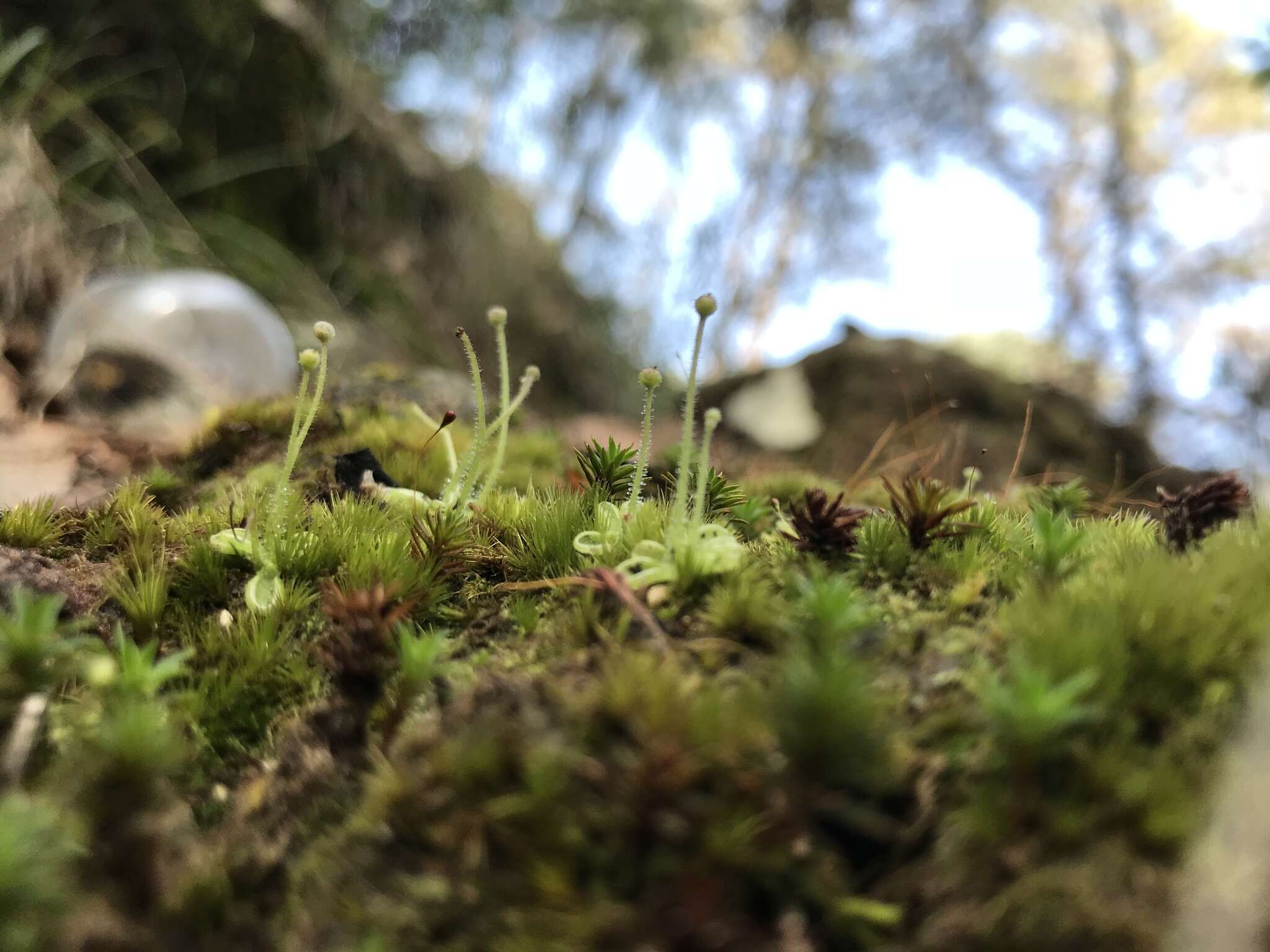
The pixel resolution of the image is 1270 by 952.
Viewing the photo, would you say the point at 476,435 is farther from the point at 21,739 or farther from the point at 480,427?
the point at 21,739

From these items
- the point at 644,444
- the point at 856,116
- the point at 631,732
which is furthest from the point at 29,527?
the point at 856,116

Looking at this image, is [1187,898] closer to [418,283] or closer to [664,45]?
[418,283]

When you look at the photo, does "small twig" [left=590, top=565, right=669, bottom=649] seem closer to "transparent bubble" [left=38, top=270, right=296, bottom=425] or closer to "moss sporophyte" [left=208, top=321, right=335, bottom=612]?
"moss sporophyte" [left=208, top=321, right=335, bottom=612]

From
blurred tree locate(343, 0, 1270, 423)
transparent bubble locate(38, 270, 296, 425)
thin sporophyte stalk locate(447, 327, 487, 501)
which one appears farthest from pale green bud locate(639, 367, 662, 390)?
blurred tree locate(343, 0, 1270, 423)

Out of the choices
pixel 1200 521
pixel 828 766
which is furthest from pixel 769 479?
pixel 828 766

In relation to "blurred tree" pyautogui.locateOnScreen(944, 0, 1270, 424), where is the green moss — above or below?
below

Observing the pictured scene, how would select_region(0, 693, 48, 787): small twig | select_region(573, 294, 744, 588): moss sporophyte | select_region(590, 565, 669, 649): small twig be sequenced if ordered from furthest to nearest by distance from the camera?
1. select_region(573, 294, 744, 588): moss sporophyte
2. select_region(590, 565, 669, 649): small twig
3. select_region(0, 693, 48, 787): small twig
